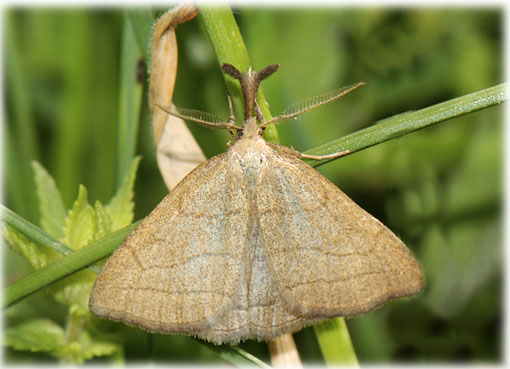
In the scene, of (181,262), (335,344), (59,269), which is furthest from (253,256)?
(59,269)

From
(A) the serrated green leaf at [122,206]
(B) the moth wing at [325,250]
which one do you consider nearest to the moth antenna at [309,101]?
(B) the moth wing at [325,250]

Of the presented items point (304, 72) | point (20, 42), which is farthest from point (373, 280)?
point (20, 42)

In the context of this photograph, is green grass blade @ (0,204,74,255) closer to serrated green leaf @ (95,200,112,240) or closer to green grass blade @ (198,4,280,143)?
serrated green leaf @ (95,200,112,240)

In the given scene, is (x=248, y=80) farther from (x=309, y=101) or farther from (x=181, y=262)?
(x=181, y=262)

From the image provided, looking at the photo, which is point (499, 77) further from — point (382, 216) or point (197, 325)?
point (197, 325)

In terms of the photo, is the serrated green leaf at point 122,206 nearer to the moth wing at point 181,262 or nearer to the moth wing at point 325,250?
the moth wing at point 181,262

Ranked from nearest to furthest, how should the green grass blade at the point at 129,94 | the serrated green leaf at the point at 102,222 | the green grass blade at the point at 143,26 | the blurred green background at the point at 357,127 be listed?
the serrated green leaf at the point at 102,222, the green grass blade at the point at 143,26, the green grass blade at the point at 129,94, the blurred green background at the point at 357,127

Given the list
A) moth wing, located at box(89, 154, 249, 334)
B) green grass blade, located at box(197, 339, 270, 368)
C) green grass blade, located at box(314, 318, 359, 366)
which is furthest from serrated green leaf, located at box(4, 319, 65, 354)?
green grass blade, located at box(314, 318, 359, 366)
